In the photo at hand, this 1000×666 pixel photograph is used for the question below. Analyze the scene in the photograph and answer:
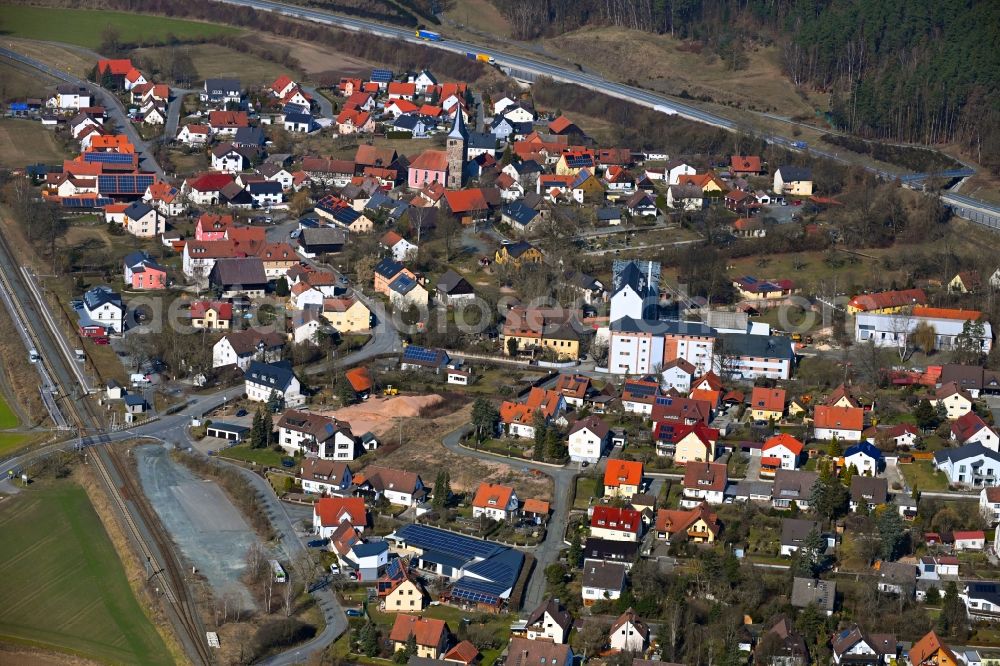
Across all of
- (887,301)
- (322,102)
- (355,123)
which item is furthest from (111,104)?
(887,301)

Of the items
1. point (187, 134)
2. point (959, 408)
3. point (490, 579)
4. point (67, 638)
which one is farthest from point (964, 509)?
point (187, 134)

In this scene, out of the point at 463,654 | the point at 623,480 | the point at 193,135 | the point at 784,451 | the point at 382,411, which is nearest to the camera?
the point at 463,654

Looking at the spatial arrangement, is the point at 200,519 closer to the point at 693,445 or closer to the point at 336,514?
the point at 336,514

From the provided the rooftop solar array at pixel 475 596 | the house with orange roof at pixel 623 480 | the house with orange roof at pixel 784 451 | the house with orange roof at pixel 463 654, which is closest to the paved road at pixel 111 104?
the house with orange roof at pixel 623 480

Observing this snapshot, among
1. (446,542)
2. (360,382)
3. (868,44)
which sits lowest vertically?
(446,542)

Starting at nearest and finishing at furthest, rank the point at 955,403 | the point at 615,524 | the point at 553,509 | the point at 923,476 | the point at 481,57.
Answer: the point at 615,524 < the point at 553,509 < the point at 923,476 < the point at 955,403 < the point at 481,57

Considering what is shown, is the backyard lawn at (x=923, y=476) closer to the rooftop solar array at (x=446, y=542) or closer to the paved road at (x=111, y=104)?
the rooftop solar array at (x=446, y=542)

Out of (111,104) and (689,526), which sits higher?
(111,104)

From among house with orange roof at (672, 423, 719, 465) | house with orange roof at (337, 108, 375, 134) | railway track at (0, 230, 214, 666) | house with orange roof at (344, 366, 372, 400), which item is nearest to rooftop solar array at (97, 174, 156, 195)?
railway track at (0, 230, 214, 666)
